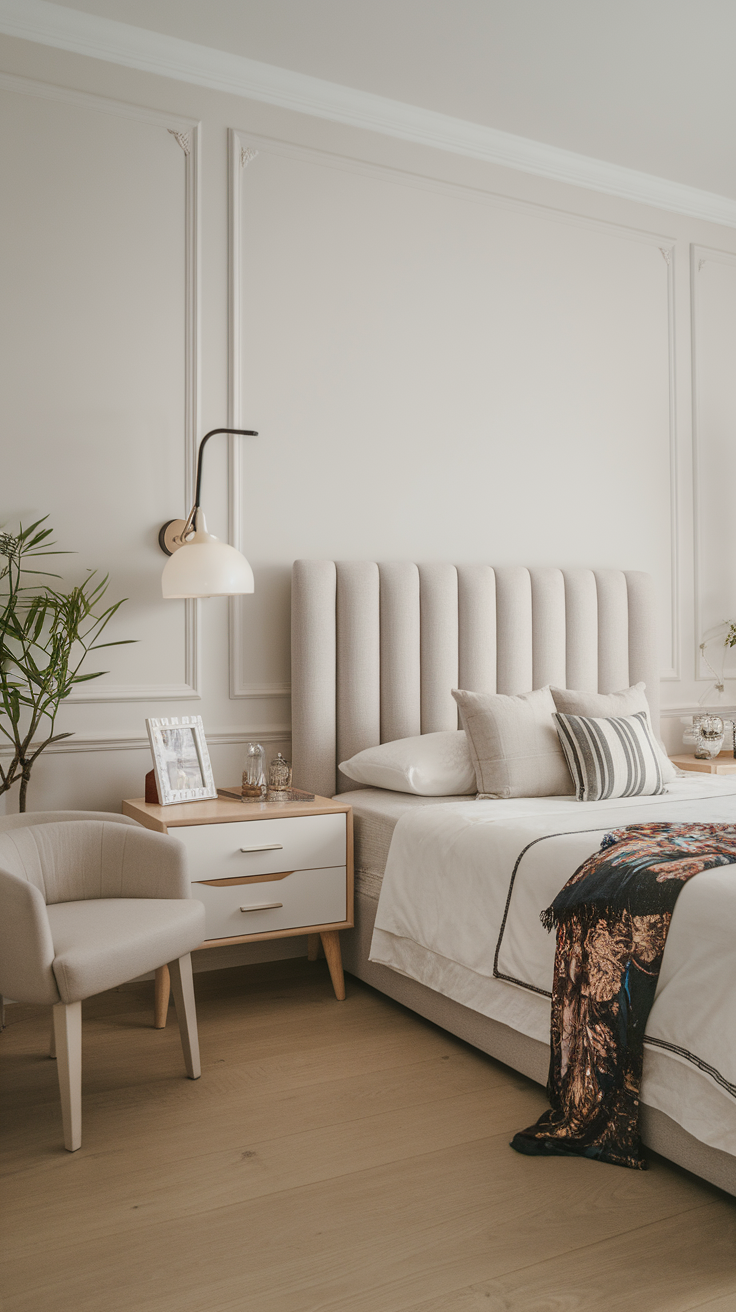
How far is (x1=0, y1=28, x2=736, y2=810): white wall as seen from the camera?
3.13 meters

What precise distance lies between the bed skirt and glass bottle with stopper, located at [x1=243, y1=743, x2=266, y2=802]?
470mm

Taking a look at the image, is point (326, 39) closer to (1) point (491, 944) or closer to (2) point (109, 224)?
(2) point (109, 224)

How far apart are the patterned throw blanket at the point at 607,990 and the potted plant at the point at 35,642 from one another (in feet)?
5.31

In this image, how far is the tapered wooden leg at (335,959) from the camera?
118 inches

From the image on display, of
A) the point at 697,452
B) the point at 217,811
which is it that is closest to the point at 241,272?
the point at 217,811

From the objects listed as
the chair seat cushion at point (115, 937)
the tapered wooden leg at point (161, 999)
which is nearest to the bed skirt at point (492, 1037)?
the tapered wooden leg at point (161, 999)

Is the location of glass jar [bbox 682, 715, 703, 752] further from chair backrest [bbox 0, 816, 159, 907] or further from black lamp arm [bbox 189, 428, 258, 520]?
chair backrest [bbox 0, 816, 159, 907]

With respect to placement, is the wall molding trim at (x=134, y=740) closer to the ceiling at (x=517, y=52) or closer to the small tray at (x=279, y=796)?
the small tray at (x=279, y=796)

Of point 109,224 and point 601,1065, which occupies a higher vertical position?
point 109,224

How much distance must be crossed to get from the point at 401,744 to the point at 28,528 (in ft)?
4.66

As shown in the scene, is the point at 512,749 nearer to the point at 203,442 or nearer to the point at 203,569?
the point at 203,569

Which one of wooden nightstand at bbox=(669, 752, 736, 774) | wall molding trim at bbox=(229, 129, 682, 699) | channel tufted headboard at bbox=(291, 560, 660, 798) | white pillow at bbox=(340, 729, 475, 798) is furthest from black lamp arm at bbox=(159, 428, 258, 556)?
wooden nightstand at bbox=(669, 752, 736, 774)

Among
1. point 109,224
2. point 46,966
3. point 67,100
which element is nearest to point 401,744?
point 46,966

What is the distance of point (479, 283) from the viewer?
391 centimetres
